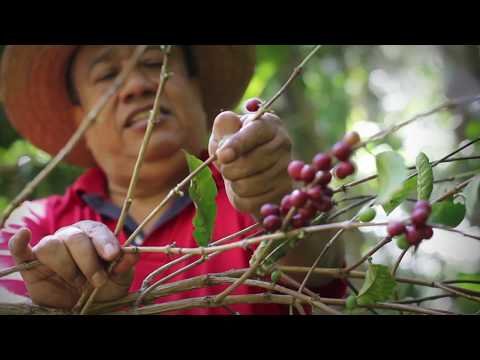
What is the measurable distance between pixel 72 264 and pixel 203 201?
17 cm

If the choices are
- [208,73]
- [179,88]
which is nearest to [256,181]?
[179,88]

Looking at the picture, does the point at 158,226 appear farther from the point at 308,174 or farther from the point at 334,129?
the point at 334,129

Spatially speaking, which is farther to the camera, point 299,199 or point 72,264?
point 72,264

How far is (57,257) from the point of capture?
2.17ft

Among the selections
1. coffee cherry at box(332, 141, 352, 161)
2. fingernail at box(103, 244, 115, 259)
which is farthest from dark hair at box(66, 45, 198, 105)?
coffee cherry at box(332, 141, 352, 161)

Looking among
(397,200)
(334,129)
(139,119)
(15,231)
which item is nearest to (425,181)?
(397,200)

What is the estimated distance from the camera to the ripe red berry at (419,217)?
501 mm

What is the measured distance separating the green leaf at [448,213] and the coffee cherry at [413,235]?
193 millimetres

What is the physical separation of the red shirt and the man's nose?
10.3 inches

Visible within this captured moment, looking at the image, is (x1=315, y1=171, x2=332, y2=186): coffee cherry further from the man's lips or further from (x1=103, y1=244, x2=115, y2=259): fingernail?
the man's lips

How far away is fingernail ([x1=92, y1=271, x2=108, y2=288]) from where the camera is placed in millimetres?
641

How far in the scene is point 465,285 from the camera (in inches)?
36.6
